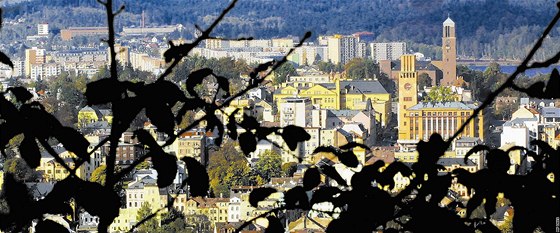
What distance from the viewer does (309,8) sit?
59750mm

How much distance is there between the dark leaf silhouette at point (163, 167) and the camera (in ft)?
3.69

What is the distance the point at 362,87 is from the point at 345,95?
2.10 ft

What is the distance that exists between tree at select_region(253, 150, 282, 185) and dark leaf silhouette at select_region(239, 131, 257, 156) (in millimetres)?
15702

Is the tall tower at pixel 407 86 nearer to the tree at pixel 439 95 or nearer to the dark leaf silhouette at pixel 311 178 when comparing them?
the tree at pixel 439 95

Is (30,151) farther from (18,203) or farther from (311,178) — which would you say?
(311,178)

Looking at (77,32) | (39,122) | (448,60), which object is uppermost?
(77,32)

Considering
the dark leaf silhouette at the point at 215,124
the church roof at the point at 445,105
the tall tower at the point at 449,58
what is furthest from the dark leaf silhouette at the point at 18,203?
the tall tower at the point at 449,58

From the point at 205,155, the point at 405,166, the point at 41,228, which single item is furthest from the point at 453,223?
the point at 205,155

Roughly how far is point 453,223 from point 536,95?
0.12 metres

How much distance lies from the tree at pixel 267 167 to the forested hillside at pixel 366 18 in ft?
70.8

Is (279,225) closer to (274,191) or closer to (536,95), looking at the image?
(274,191)

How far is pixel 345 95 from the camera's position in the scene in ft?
80.0

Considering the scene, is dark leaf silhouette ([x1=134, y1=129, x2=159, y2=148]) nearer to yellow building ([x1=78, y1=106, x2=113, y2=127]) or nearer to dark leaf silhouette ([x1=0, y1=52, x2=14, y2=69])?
dark leaf silhouette ([x1=0, y1=52, x2=14, y2=69])

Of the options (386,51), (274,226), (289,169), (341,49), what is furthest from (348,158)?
(386,51)
